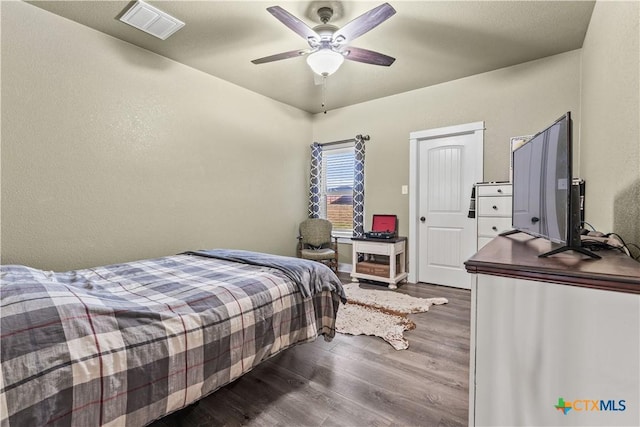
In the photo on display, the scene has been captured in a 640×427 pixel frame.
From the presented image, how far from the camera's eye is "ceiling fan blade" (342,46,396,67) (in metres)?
2.38

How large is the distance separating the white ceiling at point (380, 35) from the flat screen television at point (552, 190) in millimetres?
1496

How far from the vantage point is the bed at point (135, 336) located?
0.93 meters

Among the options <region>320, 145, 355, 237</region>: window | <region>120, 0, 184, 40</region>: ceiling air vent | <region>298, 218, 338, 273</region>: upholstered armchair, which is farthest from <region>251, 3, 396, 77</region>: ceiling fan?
<region>298, 218, 338, 273</region>: upholstered armchair

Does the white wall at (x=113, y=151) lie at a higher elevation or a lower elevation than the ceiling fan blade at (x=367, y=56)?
lower

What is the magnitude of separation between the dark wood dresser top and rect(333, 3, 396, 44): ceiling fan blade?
1.68 m

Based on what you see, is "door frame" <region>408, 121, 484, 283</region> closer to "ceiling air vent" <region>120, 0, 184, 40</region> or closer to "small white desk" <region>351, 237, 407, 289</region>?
"small white desk" <region>351, 237, 407, 289</region>

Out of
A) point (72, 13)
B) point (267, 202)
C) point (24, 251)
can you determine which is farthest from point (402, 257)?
point (72, 13)

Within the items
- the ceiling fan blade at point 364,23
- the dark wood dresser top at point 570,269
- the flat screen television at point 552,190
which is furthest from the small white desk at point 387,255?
the dark wood dresser top at point 570,269

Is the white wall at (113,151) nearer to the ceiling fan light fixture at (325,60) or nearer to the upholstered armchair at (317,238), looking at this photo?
the upholstered armchair at (317,238)

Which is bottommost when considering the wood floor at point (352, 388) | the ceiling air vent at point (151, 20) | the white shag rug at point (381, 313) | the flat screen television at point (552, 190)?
the wood floor at point (352, 388)

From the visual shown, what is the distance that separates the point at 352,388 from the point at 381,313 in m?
1.19

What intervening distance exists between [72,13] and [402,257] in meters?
4.32

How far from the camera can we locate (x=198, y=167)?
3.39 m

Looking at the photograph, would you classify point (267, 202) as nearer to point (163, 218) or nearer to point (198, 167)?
point (198, 167)
